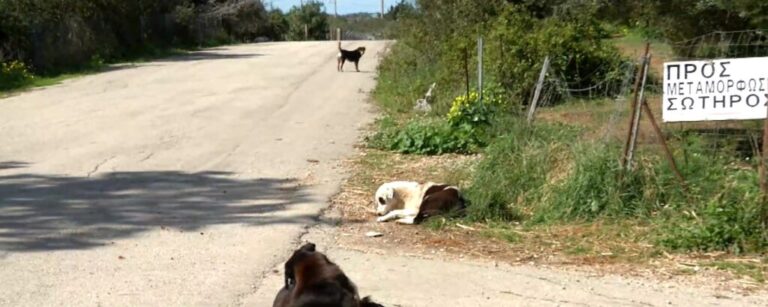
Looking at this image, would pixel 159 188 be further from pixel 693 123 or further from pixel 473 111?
pixel 693 123

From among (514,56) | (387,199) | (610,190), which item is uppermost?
(514,56)

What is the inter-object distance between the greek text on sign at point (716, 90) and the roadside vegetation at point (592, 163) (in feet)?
1.42

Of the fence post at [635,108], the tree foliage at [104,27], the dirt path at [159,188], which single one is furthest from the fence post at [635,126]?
the tree foliage at [104,27]

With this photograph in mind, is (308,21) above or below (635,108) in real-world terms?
above

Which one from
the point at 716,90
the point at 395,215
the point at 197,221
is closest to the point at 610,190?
the point at 716,90

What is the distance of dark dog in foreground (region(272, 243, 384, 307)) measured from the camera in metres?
4.70

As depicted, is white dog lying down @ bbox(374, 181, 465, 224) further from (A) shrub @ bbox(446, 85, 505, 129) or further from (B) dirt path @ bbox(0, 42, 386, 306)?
(A) shrub @ bbox(446, 85, 505, 129)

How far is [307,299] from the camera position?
15.4ft

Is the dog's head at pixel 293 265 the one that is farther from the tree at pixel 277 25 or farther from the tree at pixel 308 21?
the tree at pixel 308 21

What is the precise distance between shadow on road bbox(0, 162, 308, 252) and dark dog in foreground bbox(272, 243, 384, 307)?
328 cm

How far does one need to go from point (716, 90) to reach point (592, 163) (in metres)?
1.22

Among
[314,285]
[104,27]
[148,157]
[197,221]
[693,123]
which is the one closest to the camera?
[314,285]

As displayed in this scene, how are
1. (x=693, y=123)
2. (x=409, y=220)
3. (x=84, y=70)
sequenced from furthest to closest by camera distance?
(x=84, y=70)
(x=693, y=123)
(x=409, y=220)

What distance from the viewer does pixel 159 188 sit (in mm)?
10266
